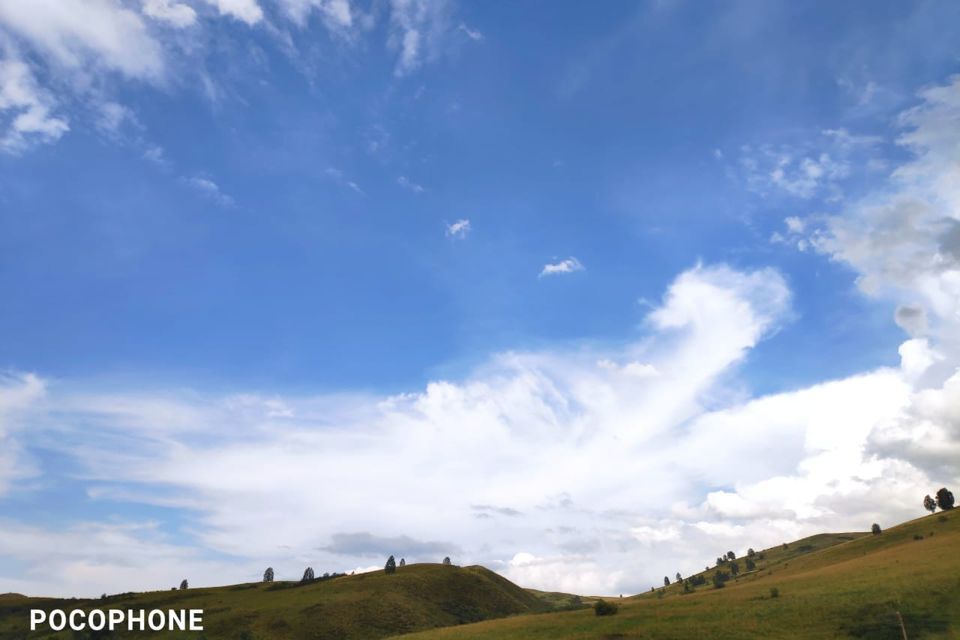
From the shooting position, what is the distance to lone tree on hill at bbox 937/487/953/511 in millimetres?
135925

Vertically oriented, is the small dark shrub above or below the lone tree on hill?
below

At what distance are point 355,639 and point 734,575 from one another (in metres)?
134

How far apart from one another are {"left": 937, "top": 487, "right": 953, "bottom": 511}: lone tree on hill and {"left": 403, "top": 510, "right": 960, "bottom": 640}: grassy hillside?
7816cm

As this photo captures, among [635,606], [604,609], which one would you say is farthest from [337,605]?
[635,606]

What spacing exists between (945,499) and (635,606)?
376ft

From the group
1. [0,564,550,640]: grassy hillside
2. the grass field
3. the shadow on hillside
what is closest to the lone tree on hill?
the grass field

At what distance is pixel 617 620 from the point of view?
196ft

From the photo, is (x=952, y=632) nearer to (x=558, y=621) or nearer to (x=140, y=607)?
(x=558, y=621)

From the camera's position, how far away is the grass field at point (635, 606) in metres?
48.2

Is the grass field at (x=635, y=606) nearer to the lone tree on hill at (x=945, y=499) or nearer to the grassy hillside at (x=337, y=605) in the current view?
the grassy hillside at (x=337, y=605)

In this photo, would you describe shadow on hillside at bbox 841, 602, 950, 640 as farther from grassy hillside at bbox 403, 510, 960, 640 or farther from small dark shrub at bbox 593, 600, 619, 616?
Result: small dark shrub at bbox 593, 600, 619, 616

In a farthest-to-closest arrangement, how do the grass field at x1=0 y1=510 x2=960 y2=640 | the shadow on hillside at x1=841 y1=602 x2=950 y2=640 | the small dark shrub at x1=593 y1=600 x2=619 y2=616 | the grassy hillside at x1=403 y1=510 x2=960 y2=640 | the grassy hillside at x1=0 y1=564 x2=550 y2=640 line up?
the grassy hillside at x1=0 y1=564 x2=550 y2=640
the small dark shrub at x1=593 y1=600 x2=619 y2=616
the grass field at x1=0 y1=510 x2=960 y2=640
the grassy hillside at x1=403 y1=510 x2=960 y2=640
the shadow on hillside at x1=841 y1=602 x2=950 y2=640

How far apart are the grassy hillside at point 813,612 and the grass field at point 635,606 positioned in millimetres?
124

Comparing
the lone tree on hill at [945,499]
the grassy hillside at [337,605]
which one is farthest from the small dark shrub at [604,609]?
the lone tree on hill at [945,499]
